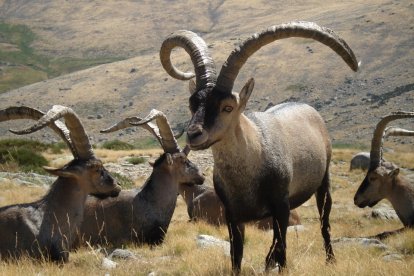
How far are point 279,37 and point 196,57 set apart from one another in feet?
3.52

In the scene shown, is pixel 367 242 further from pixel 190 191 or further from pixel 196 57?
pixel 190 191

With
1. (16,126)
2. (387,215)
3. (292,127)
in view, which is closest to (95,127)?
(16,126)

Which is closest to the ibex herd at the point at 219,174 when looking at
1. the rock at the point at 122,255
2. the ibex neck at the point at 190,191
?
the rock at the point at 122,255

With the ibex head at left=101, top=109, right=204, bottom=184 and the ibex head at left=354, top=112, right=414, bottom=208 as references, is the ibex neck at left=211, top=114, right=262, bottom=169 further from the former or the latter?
the ibex head at left=354, top=112, right=414, bottom=208

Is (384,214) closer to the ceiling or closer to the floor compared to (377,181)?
closer to the floor

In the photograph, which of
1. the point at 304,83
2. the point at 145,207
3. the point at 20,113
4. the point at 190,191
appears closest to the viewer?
the point at 20,113

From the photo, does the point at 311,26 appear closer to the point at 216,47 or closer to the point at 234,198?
the point at 234,198

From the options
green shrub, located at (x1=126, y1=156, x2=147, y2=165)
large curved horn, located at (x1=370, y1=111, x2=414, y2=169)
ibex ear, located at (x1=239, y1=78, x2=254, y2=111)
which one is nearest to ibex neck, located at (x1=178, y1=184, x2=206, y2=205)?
large curved horn, located at (x1=370, y1=111, x2=414, y2=169)

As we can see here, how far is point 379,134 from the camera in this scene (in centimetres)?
1205

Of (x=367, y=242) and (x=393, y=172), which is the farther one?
(x=393, y=172)

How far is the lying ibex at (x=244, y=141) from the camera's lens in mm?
6242

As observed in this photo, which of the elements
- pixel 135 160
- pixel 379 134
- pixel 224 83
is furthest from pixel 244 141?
pixel 135 160

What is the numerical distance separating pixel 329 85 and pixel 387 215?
62.5 meters

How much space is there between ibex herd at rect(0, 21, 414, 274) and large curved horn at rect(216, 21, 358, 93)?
0.04 feet
